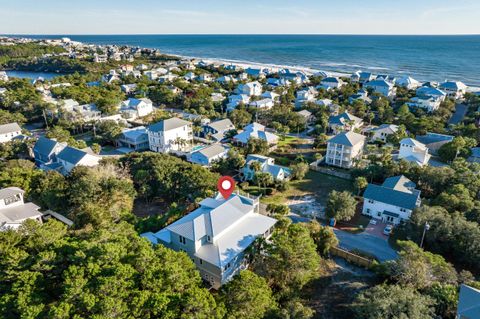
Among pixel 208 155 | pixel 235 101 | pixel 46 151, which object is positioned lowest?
pixel 208 155

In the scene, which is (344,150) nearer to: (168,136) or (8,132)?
(168,136)

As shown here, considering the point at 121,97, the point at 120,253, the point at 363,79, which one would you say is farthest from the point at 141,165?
the point at 363,79

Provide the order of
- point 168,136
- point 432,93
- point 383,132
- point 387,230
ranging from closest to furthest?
1. point 387,230
2. point 168,136
3. point 383,132
4. point 432,93

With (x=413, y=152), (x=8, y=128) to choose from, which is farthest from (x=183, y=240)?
(x=8, y=128)

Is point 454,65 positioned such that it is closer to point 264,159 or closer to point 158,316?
point 264,159

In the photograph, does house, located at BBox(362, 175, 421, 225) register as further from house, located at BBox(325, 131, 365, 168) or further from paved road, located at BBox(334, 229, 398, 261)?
house, located at BBox(325, 131, 365, 168)

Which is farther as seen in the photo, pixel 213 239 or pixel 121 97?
pixel 121 97

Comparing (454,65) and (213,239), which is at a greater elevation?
(454,65)
